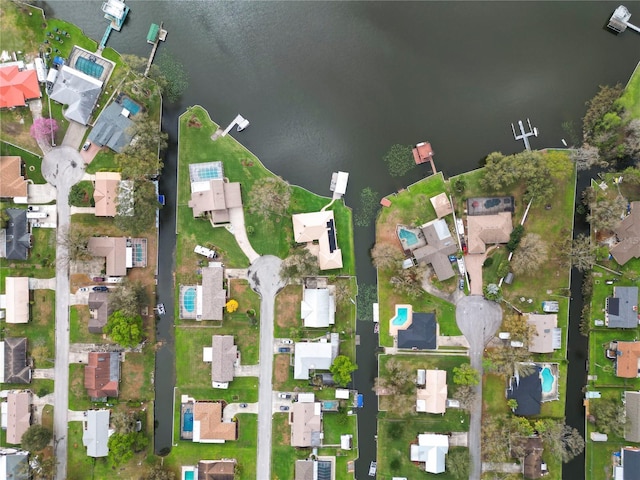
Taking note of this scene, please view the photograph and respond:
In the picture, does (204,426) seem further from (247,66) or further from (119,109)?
(247,66)

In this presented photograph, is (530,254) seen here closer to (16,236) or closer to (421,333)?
(421,333)

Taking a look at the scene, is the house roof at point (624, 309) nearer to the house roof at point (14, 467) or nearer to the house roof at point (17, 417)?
the house roof at point (17, 417)

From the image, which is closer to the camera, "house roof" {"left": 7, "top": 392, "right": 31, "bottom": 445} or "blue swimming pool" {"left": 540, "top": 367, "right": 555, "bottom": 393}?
"house roof" {"left": 7, "top": 392, "right": 31, "bottom": 445}

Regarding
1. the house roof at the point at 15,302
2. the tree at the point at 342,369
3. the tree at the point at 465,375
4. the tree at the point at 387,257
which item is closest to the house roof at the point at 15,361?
the house roof at the point at 15,302

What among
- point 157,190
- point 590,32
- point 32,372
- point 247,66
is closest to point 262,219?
point 157,190

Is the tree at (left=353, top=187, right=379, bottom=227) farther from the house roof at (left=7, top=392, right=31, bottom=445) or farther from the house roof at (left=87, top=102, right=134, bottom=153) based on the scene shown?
the house roof at (left=7, top=392, right=31, bottom=445)

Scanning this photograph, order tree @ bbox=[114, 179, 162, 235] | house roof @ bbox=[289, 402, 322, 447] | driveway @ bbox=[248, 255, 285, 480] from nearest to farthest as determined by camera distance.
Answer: tree @ bbox=[114, 179, 162, 235]
house roof @ bbox=[289, 402, 322, 447]
driveway @ bbox=[248, 255, 285, 480]

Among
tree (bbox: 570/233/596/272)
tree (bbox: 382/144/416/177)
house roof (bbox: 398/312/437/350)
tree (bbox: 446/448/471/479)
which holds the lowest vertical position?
tree (bbox: 446/448/471/479)

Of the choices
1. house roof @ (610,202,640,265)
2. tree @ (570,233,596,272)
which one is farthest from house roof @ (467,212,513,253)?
house roof @ (610,202,640,265)
